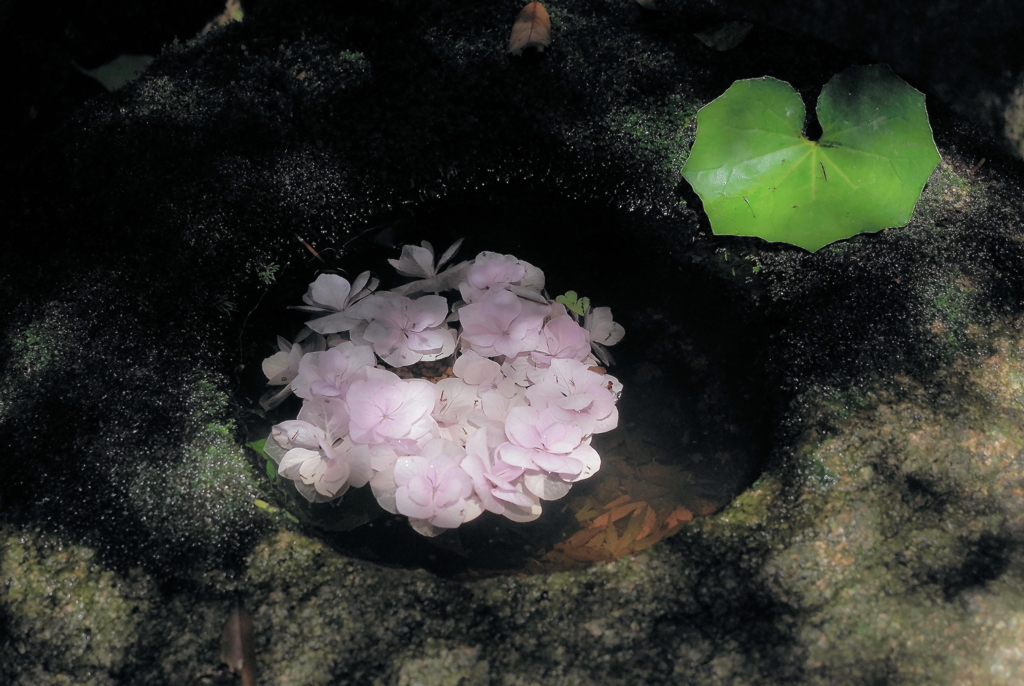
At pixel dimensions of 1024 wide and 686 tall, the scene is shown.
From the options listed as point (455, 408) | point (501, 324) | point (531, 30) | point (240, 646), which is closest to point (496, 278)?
point (501, 324)

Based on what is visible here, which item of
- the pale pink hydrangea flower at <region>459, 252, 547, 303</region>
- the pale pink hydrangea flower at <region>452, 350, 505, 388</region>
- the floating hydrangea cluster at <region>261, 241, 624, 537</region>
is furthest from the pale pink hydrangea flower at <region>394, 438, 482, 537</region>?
the pale pink hydrangea flower at <region>459, 252, 547, 303</region>

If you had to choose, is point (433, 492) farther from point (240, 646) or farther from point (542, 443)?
point (240, 646)

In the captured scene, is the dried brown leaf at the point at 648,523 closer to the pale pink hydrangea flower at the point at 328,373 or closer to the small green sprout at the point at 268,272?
the pale pink hydrangea flower at the point at 328,373

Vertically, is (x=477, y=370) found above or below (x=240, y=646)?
above

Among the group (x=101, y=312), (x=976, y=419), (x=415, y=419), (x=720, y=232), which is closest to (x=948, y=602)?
(x=976, y=419)

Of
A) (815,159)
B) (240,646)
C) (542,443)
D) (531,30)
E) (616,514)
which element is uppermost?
(531,30)

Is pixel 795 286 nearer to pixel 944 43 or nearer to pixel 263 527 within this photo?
pixel 944 43

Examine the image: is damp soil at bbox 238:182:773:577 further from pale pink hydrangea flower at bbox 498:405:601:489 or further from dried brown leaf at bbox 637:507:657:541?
pale pink hydrangea flower at bbox 498:405:601:489
